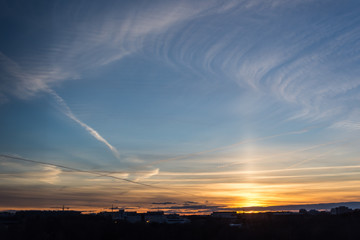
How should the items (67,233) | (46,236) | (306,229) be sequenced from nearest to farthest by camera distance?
(46,236) → (67,233) → (306,229)

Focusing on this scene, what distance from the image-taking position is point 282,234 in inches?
3172

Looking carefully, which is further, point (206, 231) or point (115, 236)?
point (206, 231)

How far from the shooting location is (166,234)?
8225cm

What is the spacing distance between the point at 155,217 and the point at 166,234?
88.4 meters

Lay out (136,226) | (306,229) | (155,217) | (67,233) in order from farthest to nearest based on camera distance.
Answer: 1. (155,217)
2. (136,226)
3. (306,229)
4. (67,233)

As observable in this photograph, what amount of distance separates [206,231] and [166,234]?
1087cm

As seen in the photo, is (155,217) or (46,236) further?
(155,217)

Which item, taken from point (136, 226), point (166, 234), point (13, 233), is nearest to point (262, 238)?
point (166, 234)

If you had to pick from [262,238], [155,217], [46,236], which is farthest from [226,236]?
[155,217]

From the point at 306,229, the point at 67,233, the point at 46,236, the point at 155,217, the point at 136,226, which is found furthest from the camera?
the point at 155,217

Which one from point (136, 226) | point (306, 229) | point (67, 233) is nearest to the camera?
point (67, 233)

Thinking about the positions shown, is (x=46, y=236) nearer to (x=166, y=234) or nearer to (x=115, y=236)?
(x=115, y=236)

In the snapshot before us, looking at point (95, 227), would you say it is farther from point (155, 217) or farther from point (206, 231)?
point (155, 217)

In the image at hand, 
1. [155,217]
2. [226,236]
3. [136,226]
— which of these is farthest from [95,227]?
[155,217]
